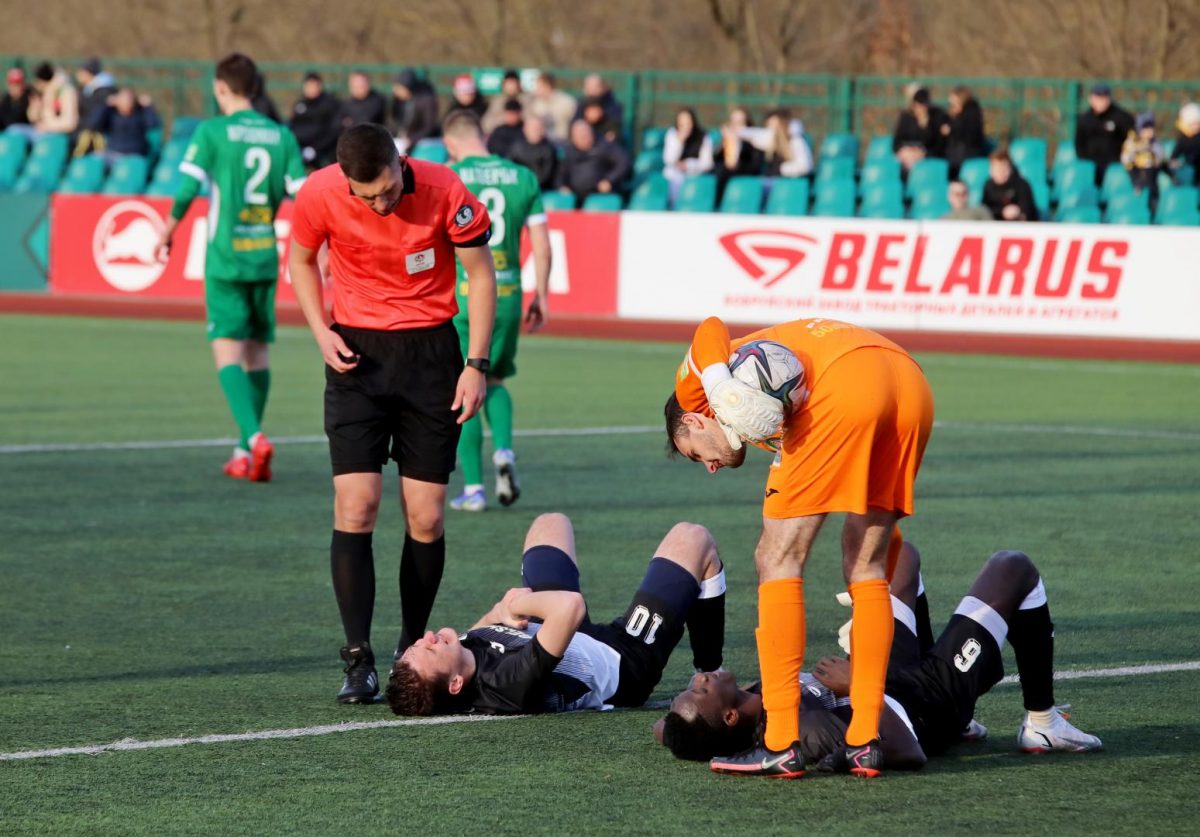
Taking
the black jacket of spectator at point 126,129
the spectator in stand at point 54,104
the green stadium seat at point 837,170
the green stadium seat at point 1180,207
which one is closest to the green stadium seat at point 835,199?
the green stadium seat at point 837,170

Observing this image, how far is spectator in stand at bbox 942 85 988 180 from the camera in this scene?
24156 mm

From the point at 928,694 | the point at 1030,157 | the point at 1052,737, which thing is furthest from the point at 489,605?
the point at 1030,157

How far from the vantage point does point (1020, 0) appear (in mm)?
32625

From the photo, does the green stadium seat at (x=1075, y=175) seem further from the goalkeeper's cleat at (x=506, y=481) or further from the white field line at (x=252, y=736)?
the white field line at (x=252, y=736)

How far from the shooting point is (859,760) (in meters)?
5.54

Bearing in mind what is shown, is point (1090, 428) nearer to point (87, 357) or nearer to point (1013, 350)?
point (1013, 350)

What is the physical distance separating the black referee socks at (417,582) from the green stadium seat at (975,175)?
699 inches

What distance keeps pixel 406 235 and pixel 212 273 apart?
216 inches

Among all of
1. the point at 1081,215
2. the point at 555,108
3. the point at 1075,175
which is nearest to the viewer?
the point at 1081,215

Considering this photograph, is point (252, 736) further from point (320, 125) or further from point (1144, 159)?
point (320, 125)

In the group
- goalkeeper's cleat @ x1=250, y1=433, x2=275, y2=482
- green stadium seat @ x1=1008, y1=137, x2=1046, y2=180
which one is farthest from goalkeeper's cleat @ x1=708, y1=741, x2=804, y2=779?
green stadium seat @ x1=1008, y1=137, x2=1046, y2=180

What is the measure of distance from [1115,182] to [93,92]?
47.4ft

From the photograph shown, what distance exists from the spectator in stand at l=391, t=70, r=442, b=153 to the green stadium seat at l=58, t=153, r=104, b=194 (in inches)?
177

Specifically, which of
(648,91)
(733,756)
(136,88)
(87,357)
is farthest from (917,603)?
(136,88)
